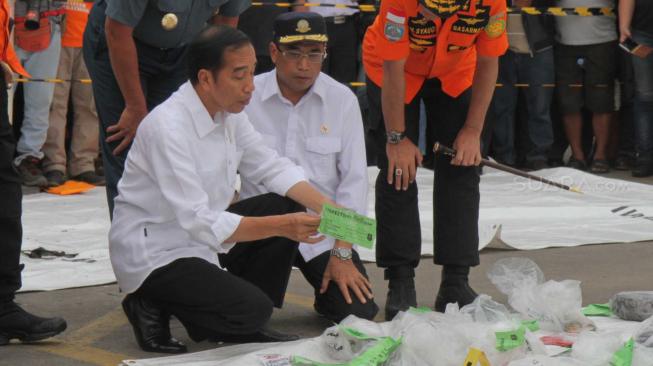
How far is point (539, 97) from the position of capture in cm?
984

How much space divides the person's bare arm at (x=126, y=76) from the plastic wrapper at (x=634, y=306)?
1917 millimetres

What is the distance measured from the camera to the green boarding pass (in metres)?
3.92

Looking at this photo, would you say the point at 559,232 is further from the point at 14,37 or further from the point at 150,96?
the point at 14,37

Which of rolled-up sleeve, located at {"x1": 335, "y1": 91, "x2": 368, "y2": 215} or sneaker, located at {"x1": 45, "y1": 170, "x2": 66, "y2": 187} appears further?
sneaker, located at {"x1": 45, "y1": 170, "x2": 66, "y2": 187}

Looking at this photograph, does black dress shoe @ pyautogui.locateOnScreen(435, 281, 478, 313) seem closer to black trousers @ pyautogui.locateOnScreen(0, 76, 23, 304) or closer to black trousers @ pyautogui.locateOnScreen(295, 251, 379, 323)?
black trousers @ pyautogui.locateOnScreen(295, 251, 379, 323)

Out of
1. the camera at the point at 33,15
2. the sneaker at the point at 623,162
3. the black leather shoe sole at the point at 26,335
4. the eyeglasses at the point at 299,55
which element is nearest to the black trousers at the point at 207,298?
the black leather shoe sole at the point at 26,335

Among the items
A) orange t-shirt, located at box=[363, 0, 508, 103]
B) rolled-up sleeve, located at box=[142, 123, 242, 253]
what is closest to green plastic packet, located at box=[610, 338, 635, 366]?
rolled-up sleeve, located at box=[142, 123, 242, 253]

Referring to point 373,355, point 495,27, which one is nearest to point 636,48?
point 495,27

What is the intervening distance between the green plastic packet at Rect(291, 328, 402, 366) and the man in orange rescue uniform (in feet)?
3.10

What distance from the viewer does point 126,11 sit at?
4.73m

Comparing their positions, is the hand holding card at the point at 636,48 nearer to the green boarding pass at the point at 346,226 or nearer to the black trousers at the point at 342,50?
the black trousers at the point at 342,50

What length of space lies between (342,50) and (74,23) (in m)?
2.07

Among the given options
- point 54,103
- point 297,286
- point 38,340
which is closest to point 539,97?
point 54,103

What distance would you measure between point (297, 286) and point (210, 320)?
1278 mm
